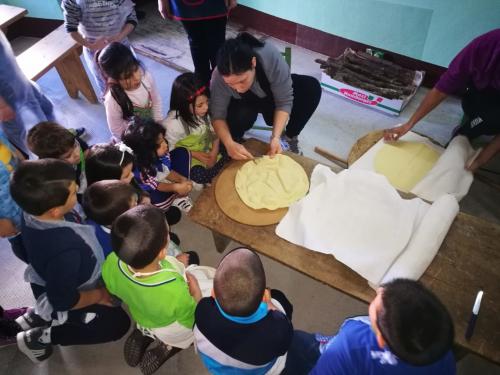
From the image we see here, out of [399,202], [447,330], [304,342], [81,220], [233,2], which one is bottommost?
[304,342]

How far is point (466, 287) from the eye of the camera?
1306 mm

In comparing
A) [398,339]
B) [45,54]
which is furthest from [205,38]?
[398,339]

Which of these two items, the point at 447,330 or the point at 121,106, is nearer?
the point at 447,330

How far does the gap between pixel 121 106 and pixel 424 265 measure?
1671mm

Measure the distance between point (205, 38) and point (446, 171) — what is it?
1737 mm

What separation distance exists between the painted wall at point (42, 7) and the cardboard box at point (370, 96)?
2555 millimetres

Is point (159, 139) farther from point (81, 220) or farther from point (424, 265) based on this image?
point (424, 265)

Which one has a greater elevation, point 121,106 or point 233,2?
point 233,2

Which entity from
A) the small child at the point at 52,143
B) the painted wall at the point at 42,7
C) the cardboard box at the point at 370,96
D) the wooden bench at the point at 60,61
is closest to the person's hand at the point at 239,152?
the small child at the point at 52,143

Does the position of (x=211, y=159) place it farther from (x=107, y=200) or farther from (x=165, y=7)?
(x=165, y=7)

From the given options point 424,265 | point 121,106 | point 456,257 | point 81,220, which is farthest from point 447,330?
point 121,106

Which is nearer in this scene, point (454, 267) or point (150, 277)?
point (150, 277)

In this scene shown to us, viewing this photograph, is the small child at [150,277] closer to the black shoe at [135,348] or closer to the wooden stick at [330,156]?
the black shoe at [135,348]

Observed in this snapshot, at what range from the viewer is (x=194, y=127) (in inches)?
77.9
